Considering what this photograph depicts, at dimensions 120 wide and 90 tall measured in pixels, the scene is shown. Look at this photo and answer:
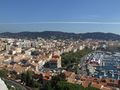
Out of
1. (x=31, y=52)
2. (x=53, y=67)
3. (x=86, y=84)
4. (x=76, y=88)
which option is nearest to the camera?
(x=76, y=88)

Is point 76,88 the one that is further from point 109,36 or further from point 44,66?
point 109,36

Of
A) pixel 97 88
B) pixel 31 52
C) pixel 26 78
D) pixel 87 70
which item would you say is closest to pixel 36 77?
pixel 26 78

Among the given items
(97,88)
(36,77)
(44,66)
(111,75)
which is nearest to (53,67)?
(44,66)

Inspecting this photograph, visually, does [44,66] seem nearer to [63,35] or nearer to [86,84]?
[86,84]

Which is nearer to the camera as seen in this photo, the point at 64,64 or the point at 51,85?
the point at 51,85

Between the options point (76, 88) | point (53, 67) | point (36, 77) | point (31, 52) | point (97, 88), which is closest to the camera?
point (76, 88)

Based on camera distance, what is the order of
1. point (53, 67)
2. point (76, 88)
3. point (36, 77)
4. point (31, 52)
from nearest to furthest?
1. point (76, 88)
2. point (36, 77)
3. point (53, 67)
4. point (31, 52)

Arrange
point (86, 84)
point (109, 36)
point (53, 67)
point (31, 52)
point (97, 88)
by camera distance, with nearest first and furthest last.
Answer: point (97, 88) < point (86, 84) < point (53, 67) < point (31, 52) < point (109, 36)

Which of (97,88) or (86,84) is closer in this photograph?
(97,88)

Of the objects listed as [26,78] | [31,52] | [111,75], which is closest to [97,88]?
[26,78]
